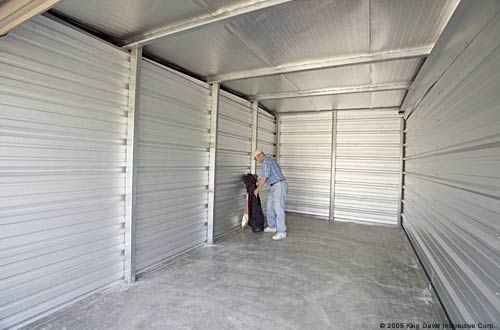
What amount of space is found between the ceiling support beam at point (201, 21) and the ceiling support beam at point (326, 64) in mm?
1556

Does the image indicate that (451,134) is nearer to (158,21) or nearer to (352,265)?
(352,265)

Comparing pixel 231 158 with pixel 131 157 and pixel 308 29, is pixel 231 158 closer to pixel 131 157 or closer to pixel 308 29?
pixel 131 157

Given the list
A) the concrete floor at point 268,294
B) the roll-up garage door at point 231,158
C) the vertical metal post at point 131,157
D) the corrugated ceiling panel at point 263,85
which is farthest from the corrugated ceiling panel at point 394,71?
the vertical metal post at point 131,157

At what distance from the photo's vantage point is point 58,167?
94.8 inches

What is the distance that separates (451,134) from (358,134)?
4166 mm

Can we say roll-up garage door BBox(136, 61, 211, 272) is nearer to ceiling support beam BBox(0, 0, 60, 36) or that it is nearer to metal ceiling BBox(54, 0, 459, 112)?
metal ceiling BBox(54, 0, 459, 112)

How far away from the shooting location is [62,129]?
2418mm

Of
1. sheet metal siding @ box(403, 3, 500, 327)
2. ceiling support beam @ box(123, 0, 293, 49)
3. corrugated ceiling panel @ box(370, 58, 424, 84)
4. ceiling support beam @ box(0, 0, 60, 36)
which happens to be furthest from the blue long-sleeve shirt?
ceiling support beam @ box(0, 0, 60, 36)

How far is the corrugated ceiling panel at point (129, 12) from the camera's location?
2246mm

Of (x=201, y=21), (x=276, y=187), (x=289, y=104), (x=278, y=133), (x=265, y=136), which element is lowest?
(x=276, y=187)

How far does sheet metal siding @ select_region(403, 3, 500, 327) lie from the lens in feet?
5.47

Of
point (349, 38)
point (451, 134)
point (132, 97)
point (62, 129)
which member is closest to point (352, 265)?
point (451, 134)

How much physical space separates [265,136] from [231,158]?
1.90 metres

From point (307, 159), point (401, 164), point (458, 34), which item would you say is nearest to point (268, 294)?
point (458, 34)
